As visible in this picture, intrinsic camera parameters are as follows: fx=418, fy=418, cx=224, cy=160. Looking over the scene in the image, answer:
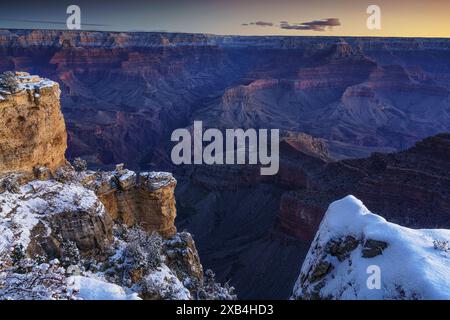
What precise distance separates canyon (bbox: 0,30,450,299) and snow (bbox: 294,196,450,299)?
13790 mm

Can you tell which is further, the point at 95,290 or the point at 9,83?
the point at 9,83

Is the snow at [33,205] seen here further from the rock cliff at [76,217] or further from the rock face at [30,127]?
the rock face at [30,127]

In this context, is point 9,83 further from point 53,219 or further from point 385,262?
point 385,262

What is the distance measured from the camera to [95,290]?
11.7 metres

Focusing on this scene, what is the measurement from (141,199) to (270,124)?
9435 cm

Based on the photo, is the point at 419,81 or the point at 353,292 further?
the point at 419,81

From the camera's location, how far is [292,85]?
14312 centimetres

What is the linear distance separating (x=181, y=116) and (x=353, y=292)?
123 m

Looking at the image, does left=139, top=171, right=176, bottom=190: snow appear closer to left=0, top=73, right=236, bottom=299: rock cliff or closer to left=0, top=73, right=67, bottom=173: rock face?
left=0, top=73, right=236, bottom=299: rock cliff

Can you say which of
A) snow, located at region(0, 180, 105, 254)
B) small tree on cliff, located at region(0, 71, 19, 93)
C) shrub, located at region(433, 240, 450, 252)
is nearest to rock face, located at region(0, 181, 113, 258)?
snow, located at region(0, 180, 105, 254)

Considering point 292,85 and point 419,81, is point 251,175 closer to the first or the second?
point 292,85

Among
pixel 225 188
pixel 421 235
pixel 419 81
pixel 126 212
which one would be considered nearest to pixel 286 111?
pixel 419 81

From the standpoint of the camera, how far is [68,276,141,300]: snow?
11273mm

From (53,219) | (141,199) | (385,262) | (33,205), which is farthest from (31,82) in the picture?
(385,262)
